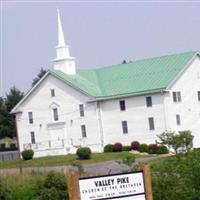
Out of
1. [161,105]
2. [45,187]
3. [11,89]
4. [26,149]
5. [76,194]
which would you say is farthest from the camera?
[11,89]

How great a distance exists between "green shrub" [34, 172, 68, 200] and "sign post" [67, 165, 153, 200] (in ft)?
38.3

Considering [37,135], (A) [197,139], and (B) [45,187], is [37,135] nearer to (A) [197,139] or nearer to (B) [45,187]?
(A) [197,139]

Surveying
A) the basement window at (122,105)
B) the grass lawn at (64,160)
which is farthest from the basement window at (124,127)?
the grass lawn at (64,160)

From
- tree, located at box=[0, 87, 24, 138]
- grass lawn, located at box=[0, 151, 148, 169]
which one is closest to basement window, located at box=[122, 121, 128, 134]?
grass lawn, located at box=[0, 151, 148, 169]

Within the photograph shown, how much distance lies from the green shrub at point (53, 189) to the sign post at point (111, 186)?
38.3 ft

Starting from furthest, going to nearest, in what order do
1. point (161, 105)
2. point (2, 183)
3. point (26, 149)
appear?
point (26, 149) → point (161, 105) → point (2, 183)

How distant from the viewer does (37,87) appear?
227ft

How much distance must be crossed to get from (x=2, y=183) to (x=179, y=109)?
38.8 m

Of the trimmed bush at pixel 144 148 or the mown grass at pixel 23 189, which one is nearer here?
the mown grass at pixel 23 189

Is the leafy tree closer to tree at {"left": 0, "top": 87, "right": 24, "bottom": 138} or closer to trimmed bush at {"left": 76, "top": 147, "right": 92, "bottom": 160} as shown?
tree at {"left": 0, "top": 87, "right": 24, "bottom": 138}

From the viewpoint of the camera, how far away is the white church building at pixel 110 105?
208 ft

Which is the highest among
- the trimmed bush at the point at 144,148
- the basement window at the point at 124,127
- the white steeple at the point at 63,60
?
the white steeple at the point at 63,60

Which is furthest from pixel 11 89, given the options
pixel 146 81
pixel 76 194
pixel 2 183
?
pixel 76 194

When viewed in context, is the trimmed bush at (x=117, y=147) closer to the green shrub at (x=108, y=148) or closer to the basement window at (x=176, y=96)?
the green shrub at (x=108, y=148)
